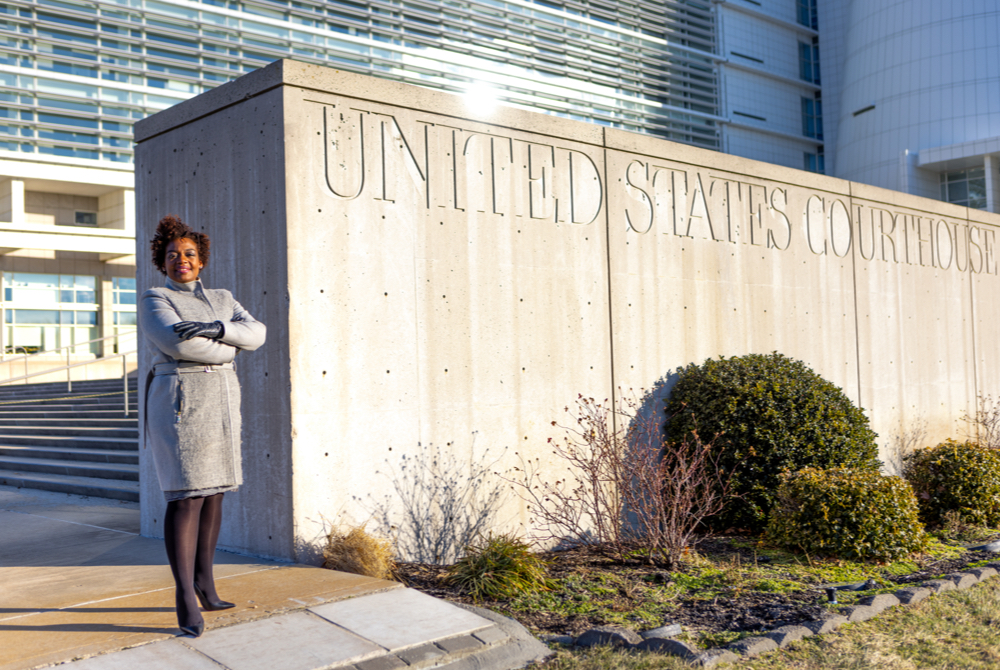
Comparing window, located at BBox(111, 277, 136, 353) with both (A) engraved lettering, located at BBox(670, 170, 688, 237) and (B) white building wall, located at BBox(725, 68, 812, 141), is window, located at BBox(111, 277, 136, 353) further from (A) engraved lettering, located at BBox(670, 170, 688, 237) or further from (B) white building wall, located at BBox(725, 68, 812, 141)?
(B) white building wall, located at BBox(725, 68, 812, 141)

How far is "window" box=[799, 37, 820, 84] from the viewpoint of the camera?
51.5 m

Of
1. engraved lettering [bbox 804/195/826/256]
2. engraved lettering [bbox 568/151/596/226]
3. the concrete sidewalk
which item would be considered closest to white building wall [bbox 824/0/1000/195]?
engraved lettering [bbox 804/195/826/256]

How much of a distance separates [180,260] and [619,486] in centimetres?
347

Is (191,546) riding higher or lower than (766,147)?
lower

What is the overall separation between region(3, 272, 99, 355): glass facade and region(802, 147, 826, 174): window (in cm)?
3862

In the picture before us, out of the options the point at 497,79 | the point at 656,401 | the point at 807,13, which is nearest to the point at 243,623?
the point at 656,401

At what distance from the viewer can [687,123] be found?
143 feet

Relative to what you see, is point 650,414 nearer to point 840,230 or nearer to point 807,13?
point 840,230

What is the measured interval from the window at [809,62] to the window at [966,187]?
1459 centimetres

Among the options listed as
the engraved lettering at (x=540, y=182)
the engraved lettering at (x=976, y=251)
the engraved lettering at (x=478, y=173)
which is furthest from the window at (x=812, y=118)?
the engraved lettering at (x=478, y=173)

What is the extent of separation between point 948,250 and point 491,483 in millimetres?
7910

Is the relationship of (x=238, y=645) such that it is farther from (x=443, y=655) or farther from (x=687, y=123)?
(x=687, y=123)

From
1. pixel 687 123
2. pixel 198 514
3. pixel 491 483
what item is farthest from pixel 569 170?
pixel 687 123

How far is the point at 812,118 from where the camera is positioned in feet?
169
